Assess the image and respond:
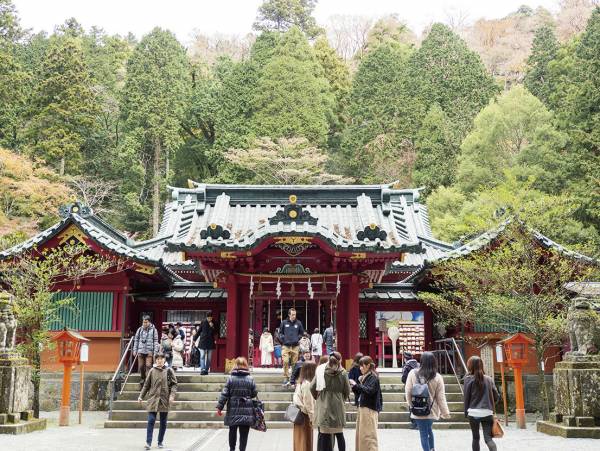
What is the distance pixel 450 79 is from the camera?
46469 mm

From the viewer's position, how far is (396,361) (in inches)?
1079

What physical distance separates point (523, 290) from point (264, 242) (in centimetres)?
638

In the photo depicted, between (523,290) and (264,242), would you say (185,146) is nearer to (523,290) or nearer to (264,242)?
(264,242)

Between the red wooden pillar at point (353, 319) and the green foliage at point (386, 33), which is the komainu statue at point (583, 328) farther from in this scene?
the green foliage at point (386, 33)

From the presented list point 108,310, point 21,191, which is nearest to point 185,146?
point 21,191

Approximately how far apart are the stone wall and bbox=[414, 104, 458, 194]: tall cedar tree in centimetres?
2665

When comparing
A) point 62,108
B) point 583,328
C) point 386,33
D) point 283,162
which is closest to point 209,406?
point 583,328

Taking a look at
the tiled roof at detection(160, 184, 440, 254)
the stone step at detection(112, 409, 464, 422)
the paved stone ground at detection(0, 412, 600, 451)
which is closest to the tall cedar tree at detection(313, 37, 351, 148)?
the tiled roof at detection(160, 184, 440, 254)

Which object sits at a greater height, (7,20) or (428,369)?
(7,20)

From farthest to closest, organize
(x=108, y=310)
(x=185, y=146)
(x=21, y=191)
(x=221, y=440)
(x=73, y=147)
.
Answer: (x=185, y=146)
(x=73, y=147)
(x=21, y=191)
(x=108, y=310)
(x=221, y=440)

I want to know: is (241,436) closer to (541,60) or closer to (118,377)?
(118,377)

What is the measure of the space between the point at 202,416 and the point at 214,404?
551mm

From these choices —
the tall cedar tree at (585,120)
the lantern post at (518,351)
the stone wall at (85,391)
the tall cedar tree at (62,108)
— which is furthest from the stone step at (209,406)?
the tall cedar tree at (62,108)

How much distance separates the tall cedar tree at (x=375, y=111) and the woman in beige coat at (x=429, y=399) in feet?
117
